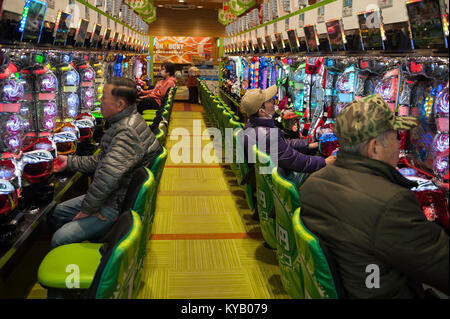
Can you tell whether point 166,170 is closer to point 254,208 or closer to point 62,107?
point 62,107

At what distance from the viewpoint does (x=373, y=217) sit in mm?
1320

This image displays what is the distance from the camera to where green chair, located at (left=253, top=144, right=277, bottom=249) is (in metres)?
2.53

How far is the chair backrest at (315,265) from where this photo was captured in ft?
4.38

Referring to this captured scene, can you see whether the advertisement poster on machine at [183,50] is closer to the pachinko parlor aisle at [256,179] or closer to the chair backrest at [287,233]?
the pachinko parlor aisle at [256,179]

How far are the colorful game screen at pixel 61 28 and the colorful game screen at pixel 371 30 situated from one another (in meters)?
2.69

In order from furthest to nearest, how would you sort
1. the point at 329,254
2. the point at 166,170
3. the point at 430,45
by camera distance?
the point at 166,170 → the point at 430,45 → the point at 329,254

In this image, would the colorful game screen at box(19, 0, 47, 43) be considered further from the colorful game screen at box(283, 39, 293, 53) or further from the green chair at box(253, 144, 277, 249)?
the colorful game screen at box(283, 39, 293, 53)

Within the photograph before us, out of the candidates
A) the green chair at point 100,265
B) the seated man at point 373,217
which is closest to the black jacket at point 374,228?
the seated man at point 373,217

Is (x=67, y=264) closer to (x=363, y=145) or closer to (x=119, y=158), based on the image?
(x=119, y=158)

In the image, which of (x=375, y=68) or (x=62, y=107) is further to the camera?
(x=62, y=107)

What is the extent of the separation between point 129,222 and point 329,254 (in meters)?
0.68

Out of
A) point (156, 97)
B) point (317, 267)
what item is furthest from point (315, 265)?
point (156, 97)
